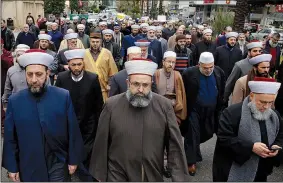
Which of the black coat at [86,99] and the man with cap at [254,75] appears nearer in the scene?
the black coat at [86,99]

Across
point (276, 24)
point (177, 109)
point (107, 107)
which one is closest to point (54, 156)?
point (107, 107)

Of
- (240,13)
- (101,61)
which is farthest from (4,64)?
(240,13)

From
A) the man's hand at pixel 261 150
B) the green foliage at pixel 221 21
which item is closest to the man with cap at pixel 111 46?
the man's hand at pixel 261 150

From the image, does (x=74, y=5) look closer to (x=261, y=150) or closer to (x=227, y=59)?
(x=227, y=59)

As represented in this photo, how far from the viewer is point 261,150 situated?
3.56 m

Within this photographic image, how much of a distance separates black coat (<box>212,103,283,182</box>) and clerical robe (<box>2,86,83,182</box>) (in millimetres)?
1486

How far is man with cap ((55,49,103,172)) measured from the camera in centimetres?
518

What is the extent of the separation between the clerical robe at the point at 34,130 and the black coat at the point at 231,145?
1486 mm

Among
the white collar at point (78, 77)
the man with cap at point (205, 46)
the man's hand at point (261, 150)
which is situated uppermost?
the man with cap at point (205, 46)

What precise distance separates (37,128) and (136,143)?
38.0 inches

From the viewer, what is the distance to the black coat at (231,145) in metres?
3.65

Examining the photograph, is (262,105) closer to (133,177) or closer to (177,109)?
(133,177)

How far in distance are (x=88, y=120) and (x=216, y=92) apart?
1885 mm

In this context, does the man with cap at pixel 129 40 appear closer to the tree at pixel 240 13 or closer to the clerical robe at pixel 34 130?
the clerical robe at pixel 34 130
